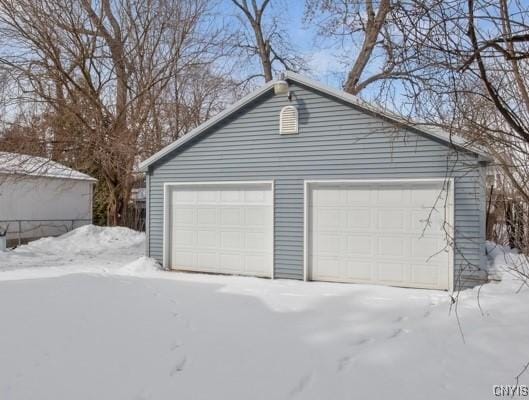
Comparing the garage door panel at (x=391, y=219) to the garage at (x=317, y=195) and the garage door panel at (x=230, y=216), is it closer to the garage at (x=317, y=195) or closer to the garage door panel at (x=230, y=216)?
the garage at (x=317, y=195)

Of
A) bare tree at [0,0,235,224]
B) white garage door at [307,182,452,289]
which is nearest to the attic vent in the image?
white garage door at [307,182,452,289]

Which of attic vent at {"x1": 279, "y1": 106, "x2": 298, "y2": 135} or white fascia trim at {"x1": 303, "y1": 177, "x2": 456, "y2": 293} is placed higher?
attic vent at {"x1": 279, "y1": 106, "x2": 298, "y2": 135}

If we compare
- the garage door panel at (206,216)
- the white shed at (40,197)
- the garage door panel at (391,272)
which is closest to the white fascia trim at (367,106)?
the garage door panel at (391,272)

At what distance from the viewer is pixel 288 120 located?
8586 mm

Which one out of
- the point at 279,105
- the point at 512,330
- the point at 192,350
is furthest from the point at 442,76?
the point at 279,105

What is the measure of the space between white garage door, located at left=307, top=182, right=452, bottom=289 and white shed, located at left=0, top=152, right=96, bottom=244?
1069 cm

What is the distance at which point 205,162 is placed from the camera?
9320 mm

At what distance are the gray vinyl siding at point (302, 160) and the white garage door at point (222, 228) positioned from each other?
0.24 metres

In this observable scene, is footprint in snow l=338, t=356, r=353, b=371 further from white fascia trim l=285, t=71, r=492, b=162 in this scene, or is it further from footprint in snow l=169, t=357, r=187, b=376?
white fascia trim l=285, t=71, r=492, b=162

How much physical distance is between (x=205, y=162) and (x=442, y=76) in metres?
6.01

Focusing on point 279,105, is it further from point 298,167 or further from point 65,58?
point 65,58

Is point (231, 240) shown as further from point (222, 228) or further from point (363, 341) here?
point (363, 341)

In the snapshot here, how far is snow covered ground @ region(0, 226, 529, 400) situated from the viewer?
3646 millimetres

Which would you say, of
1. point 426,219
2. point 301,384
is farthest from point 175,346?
point 426,219
